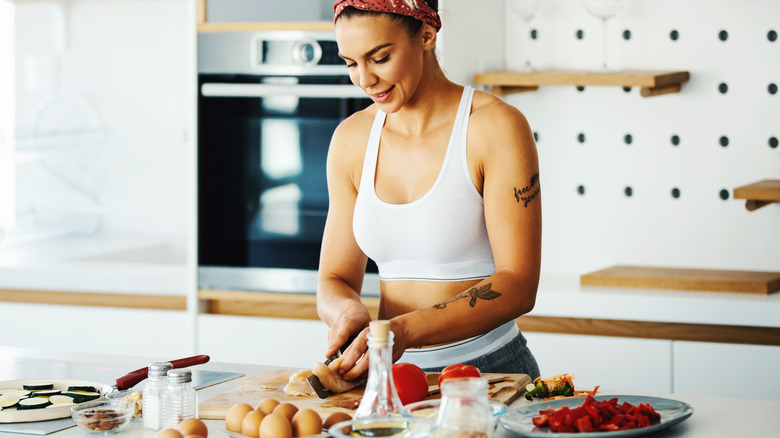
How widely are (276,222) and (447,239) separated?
1.34 m

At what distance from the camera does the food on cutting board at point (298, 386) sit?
1458 millimetres

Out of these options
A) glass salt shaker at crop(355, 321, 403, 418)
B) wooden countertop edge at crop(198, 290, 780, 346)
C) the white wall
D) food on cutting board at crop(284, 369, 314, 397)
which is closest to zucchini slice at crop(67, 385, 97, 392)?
food on cutting board at crop(284, 369, 314, 397)

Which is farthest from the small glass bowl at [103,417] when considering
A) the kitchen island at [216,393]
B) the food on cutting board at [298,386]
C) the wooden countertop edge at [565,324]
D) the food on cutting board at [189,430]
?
the wooden countertop edge at [565,324]

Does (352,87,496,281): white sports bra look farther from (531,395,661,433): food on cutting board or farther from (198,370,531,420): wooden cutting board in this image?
(531,395,661,433): food on cutting board

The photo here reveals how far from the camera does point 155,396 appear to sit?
53.1 inches

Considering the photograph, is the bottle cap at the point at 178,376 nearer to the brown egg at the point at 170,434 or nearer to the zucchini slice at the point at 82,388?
the brown egg at the point at 170,434

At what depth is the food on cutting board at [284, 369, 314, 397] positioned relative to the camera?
1.46 meters

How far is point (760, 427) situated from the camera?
133 cm

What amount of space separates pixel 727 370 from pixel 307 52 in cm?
156

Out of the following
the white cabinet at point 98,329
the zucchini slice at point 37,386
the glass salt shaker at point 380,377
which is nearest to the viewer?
the glass salt shaker at point 380,377

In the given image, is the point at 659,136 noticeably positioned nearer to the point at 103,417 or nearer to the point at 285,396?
the point at 285,396

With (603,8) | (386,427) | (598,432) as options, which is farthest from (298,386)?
(603,8)

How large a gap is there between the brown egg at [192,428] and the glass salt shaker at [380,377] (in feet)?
0.72

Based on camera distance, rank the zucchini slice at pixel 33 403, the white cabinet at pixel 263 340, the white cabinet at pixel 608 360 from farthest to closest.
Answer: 1. the white cabinet at pixel 263 340
2. the white cabinet at pixel 608 360
3. the zucchini slice at pixel 33 403
